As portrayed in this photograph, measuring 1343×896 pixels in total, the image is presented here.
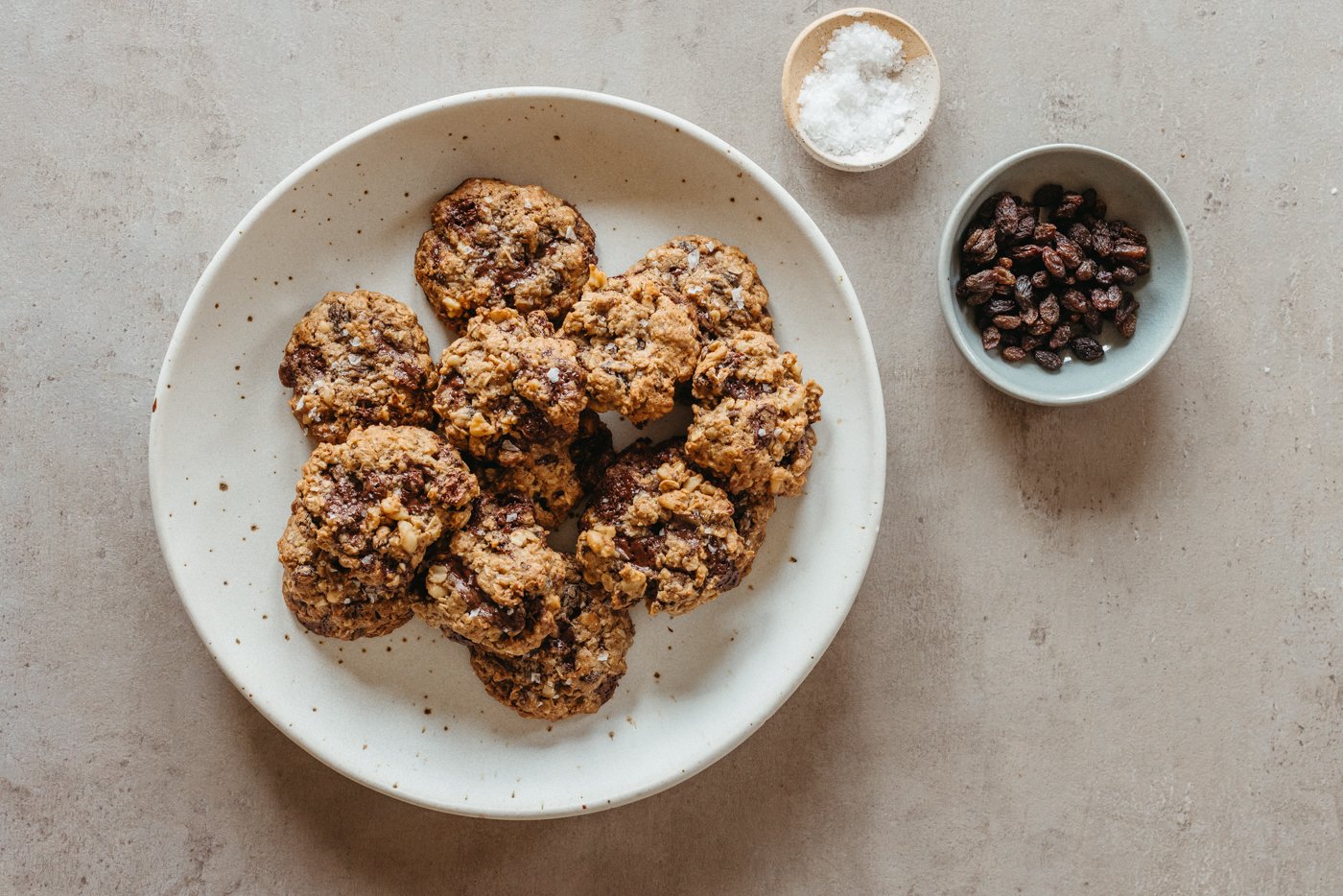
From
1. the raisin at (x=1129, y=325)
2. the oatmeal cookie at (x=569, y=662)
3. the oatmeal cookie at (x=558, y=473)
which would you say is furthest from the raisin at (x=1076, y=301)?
the oatmeal cookie at (x=569, y=662)

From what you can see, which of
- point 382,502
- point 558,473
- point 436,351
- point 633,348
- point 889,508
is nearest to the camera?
point 382,502

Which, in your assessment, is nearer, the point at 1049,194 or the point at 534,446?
the point at 534,446

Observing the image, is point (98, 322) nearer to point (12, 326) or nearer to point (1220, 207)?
point (12, 326)

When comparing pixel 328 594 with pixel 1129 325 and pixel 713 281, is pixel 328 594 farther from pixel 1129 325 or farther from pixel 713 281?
pixel 1129 325

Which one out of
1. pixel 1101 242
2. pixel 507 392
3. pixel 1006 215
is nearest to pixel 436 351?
pixel 507 392

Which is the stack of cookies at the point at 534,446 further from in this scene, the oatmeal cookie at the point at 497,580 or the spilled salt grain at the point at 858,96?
the spilled salt grain at the point at 858,96

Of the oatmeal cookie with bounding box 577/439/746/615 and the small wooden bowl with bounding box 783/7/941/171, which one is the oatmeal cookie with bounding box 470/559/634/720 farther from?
the small wooden bowl with bounding box 783/7/941/171

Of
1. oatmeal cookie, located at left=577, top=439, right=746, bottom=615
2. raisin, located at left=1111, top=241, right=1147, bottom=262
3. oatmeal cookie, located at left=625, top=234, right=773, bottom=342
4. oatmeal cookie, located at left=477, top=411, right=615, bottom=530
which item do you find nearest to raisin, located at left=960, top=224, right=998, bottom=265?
raisin, located at left=1111, top=241, right=1147, bottom=262

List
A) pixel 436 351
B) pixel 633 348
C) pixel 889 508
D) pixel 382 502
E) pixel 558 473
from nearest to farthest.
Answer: pixel 382 502 → pixel 633 348 → pixel 558 473 → pixel 436 351 → pixel 889 508
